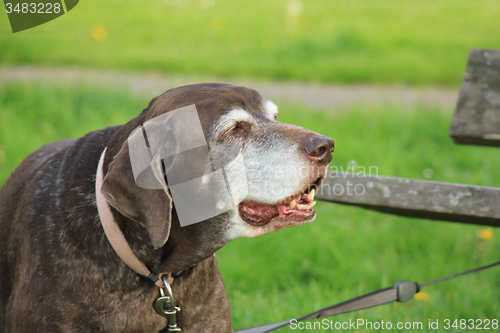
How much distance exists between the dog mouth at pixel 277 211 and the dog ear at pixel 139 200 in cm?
37

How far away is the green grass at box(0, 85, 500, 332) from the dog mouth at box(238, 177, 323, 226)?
46.1 inches

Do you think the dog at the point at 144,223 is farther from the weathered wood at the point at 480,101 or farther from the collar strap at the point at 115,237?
the weathered wood at the point at 480,101

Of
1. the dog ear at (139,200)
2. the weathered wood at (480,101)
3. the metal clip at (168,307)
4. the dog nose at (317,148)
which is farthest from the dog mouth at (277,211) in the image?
the weathered wood at (480,101)

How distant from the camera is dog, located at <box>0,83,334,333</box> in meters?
2.11

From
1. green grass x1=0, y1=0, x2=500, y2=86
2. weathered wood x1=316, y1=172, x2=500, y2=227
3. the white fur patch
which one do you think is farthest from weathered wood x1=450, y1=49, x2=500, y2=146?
green grass x1=0, y1=0, x2=500, y2=86

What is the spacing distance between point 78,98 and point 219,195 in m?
4.14

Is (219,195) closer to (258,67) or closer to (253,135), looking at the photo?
(253,135)

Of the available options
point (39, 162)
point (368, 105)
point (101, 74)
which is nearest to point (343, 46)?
point (368, 105)

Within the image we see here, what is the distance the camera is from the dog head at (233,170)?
202 centimetres

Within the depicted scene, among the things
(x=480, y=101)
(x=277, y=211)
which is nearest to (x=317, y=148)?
(x=277, y=211)

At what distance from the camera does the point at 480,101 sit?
2.82m

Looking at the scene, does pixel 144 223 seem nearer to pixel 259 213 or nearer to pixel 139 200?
pixel 139 200

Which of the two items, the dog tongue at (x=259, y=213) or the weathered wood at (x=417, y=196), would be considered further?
the weathered wood at (x=417, y=196)

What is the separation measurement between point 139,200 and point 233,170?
0.43 meters
